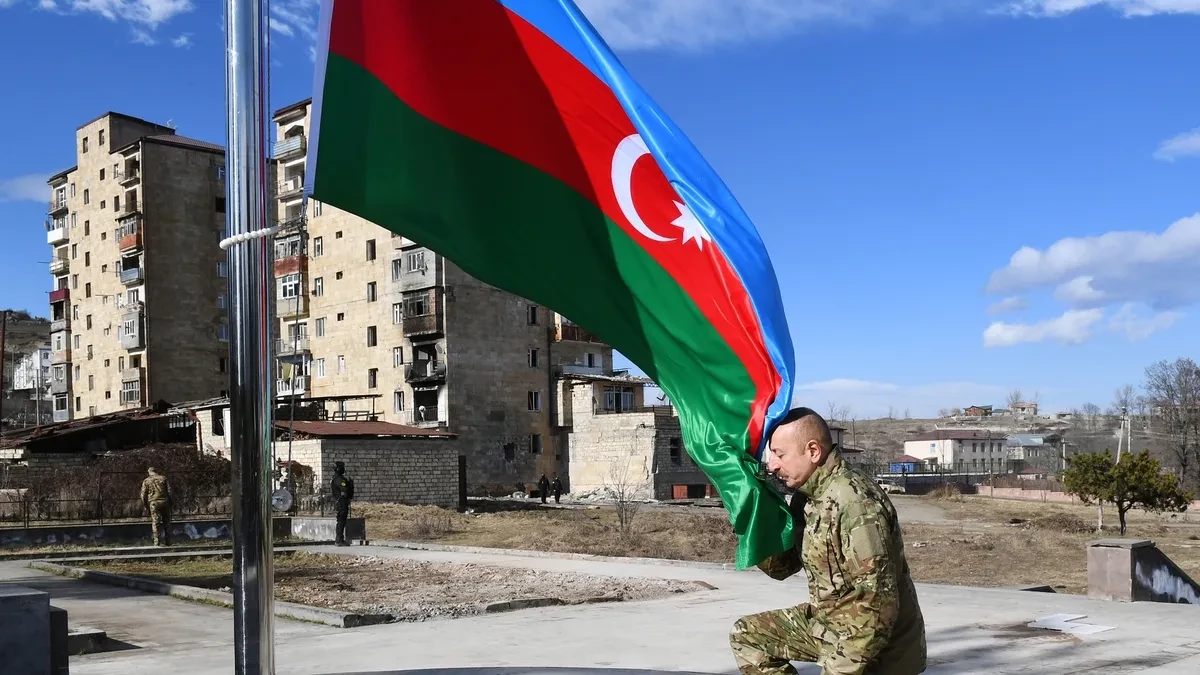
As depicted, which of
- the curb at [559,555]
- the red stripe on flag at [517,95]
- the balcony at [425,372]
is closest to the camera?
Answer: the red stripe on flag at [517,95]

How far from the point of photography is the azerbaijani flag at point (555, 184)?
543 centimetres

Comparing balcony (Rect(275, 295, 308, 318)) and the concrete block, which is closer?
the concrete block

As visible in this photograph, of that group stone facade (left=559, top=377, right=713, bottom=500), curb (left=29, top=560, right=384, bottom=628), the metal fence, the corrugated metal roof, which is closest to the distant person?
curb (left=29, top=560, right=384, bottom=628)

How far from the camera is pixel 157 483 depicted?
82.0 feet

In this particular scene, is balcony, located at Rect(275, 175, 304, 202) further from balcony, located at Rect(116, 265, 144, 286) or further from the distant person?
the distant person

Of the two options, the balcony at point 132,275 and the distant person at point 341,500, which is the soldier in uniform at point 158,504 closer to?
the distant person at point 341,500

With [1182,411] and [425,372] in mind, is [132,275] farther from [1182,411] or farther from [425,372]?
[1182,411]

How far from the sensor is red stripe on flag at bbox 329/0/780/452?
18.5ft

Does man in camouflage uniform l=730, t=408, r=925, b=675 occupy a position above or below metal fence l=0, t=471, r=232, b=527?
above

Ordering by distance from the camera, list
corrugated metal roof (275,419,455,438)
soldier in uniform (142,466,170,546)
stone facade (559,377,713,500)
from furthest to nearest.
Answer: stone facade (559,377,713,500), corrugated metal roof (275,419,455,438), soldier in uniform (142,466,170,546)

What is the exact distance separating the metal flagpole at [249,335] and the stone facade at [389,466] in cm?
4153

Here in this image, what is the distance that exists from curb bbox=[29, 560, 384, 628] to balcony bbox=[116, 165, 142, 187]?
57826 millimetres

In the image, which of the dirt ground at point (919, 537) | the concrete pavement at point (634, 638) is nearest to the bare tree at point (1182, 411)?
the dirt ground at point (919, 537)

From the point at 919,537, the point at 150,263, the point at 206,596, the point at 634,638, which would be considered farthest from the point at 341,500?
the point at 150,263
